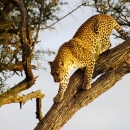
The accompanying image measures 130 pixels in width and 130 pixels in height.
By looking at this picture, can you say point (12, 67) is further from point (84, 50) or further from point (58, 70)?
point (58, 70)

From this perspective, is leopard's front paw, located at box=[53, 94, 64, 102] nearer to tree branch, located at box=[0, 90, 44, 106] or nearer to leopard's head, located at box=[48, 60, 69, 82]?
leopard's head, located at box=[48, 60, 69, 82]

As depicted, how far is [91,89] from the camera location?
22.4ft

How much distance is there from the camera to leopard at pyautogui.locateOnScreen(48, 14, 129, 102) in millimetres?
6488

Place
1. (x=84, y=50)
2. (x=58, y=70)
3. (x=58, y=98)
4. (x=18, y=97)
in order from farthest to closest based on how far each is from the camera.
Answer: (x=18, y=97), (x=84, y=50), (x=58, y=98), (x=58, y=70)

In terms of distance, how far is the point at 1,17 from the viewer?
956 cm

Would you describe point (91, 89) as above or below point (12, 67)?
Result: above

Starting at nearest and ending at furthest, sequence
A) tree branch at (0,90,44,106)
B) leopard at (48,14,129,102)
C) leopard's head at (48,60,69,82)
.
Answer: leopard's head at (48,60,69,82) → leopard at (48,14,129,102) → tree branch at (0,90,44,106)

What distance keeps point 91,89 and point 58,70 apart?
0.71 meters

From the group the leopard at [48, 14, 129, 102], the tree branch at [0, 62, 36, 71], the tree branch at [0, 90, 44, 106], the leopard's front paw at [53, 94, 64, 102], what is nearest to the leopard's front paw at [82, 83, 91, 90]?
the leopard at [48, 14, 129, 102]

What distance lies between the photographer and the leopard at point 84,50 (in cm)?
649

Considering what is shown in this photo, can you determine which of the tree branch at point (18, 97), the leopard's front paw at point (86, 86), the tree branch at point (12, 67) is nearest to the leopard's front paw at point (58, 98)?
the leopard's front paw at point (86, 86)

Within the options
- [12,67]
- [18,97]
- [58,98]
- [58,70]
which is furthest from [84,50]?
[12,67]

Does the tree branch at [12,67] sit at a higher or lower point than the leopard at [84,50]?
lower

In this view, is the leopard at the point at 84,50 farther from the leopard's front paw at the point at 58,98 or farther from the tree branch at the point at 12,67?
the tree branch at the point at 12,67
